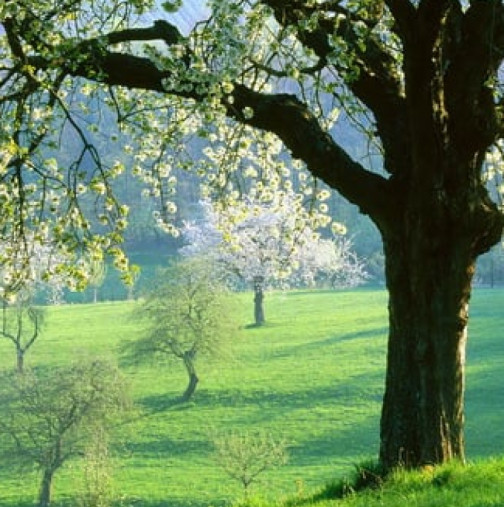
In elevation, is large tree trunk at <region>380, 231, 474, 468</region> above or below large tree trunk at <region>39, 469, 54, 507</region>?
above

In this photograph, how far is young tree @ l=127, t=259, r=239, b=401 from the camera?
199ft

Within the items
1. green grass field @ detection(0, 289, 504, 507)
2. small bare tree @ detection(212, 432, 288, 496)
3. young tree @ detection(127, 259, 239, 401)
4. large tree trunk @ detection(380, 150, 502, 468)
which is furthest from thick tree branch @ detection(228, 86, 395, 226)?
young tree @ detection(127, 259, 239, 401)

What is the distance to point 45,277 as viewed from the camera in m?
8.71

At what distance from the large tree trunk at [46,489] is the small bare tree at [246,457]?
8.63 metres

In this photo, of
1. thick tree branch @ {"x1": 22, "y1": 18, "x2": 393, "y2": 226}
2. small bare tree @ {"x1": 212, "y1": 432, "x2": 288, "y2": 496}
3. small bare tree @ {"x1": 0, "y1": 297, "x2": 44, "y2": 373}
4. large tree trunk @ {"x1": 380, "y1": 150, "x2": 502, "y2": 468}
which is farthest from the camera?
small bare tree @ {"x1": 0, "y1": 297, "x2": 44, "y2": 373}

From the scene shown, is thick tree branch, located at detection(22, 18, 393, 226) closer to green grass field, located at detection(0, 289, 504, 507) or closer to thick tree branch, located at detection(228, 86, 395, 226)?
thick tree branch, located at detection(228, 86, 395, 226)

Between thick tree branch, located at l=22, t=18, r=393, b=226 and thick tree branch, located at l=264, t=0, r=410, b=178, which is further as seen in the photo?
thick tree branch, located at l=264, t=0, r=410, b=178

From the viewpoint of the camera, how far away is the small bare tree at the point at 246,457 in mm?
43531

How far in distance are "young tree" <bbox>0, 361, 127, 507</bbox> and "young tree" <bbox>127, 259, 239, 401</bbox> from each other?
27.5 ft

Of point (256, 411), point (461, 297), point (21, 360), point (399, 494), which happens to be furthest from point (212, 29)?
point (21, 360)

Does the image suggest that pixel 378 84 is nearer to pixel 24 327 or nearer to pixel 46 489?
pixel 46 489

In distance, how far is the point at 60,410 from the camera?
49.4 m

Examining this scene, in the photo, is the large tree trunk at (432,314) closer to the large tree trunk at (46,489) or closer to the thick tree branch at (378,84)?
the thick tree branch at (378,84)

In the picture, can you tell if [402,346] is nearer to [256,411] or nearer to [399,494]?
[399,494]
